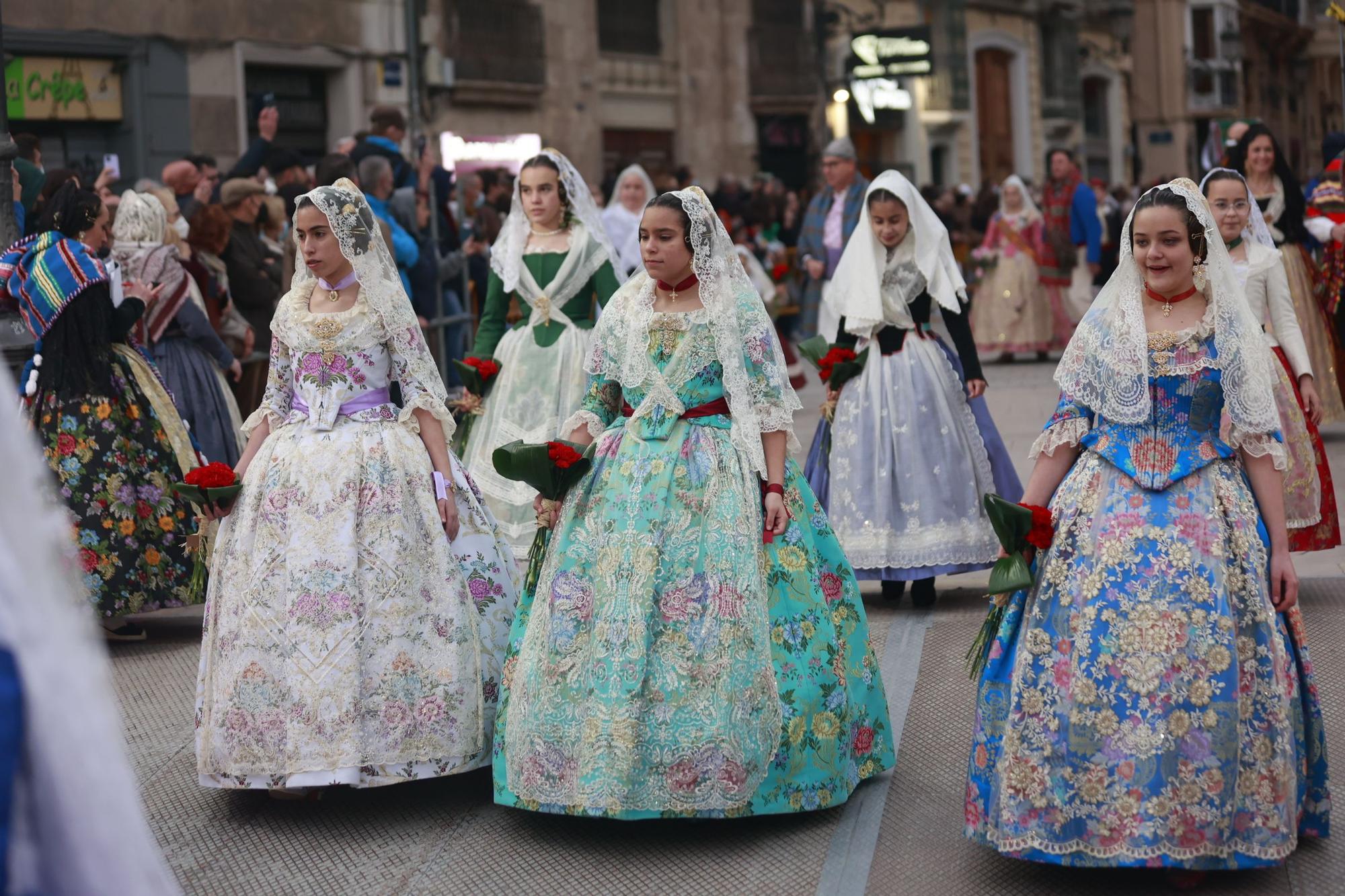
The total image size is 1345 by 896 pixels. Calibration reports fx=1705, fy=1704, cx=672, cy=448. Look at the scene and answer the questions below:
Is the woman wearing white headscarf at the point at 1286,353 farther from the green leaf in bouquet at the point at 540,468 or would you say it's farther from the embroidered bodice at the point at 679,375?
the green leaf in bouquet at the point at 540,468

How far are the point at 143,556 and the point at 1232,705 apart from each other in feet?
15.7

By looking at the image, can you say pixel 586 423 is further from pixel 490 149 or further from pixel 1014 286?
pixel 490 149

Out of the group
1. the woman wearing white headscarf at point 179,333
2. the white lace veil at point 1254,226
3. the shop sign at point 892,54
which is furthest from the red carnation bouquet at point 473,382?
the shop sign at point 892,54

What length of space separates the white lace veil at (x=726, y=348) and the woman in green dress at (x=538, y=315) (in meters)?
3.13

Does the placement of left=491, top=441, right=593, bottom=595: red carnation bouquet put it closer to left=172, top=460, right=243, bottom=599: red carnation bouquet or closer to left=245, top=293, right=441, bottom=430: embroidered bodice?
left=245, top=293, right=441, bottom=430: embroidered bodice

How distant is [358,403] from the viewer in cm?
511

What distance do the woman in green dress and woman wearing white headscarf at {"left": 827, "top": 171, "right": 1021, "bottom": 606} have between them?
1.43m

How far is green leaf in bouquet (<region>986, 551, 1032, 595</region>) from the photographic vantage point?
159 inches

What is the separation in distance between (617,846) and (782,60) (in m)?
23.8

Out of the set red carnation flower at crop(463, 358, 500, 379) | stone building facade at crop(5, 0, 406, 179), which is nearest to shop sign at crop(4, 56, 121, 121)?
stone building facade at crop(5, 0, 406, 179)

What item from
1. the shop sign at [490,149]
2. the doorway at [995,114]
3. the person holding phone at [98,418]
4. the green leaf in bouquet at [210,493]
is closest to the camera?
the green leaf in bouquet at [210,493]

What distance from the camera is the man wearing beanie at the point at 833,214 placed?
38.2 ft

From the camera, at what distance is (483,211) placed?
1384 centimetres

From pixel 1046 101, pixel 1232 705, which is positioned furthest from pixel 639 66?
pixel 1232 705
